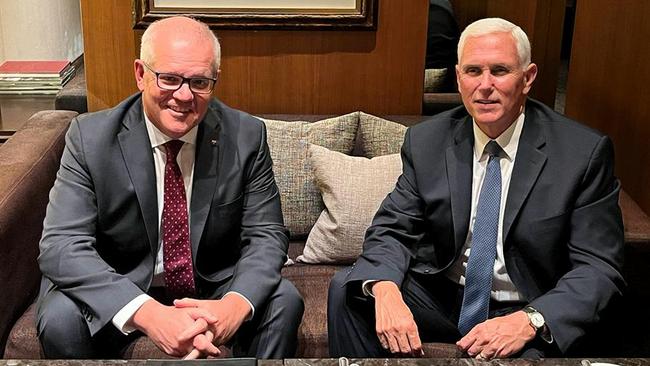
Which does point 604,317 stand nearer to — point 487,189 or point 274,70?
point 487,189

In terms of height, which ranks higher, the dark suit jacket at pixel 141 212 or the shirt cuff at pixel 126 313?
the dark suit jacket at pixel 141 212

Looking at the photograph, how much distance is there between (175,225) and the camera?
227 centimetres

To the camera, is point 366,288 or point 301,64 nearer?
point 366,288

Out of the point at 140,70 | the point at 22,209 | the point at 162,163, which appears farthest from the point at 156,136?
the point at 22,209

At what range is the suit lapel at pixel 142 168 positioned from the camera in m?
2.22

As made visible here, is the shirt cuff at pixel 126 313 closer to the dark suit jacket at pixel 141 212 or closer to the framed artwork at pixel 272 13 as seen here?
the dark suit jacket at pixel 141 212

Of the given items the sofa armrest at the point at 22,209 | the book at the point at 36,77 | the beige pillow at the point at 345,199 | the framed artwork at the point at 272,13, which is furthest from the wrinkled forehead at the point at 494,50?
the book at the point at 36,77

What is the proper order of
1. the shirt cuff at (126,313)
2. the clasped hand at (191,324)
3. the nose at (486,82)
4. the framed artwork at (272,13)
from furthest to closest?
the framed artwork at (272,13) < the nose at (486,82) < the shirt cuff at (126,313) < the clasped hand at (191,324)

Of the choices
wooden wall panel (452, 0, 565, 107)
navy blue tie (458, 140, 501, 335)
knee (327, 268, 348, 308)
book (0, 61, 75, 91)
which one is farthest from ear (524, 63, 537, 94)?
wooden wall panel (452, 0, 565, 107)

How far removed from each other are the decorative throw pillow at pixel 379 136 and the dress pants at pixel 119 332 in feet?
2.44

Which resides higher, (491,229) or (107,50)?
(107,50)

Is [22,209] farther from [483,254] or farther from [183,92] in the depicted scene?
[483,254]

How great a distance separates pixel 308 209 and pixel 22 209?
91 centimetres

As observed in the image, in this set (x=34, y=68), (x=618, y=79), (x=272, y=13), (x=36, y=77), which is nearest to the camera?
(x=272, y=13)
